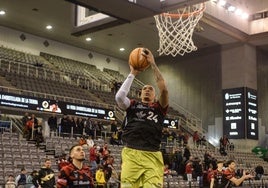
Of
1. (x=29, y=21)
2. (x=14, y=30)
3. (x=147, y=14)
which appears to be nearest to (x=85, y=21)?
(x=147, y=14)

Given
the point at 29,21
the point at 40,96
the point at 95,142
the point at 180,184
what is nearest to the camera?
the point at 180,184

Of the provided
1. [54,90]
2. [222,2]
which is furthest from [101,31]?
[222,2]

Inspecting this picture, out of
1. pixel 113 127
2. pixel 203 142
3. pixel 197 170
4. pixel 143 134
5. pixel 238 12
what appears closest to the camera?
pixel 143 134

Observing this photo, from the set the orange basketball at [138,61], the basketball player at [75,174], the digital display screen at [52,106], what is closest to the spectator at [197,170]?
the digital display screen at [52,106]

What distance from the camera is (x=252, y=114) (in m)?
28.7

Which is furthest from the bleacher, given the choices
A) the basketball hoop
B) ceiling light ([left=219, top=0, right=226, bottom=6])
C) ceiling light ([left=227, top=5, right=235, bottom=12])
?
ceiling light ([left=219, top=0, right=226, bottom=6])

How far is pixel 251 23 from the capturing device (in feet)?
94.7

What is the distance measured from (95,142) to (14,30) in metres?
11.1

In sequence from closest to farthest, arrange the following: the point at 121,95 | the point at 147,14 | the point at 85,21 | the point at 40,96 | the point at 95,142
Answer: the point at 121,95, the point at 147,14, the point at 85,21, the point at 95,142, the point at 40,96

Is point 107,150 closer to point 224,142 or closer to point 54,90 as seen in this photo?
point 54,90

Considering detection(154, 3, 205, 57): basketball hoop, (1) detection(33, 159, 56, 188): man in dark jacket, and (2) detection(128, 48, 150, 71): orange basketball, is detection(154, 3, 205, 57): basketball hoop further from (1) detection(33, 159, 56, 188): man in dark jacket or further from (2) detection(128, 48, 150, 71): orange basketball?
(2) detection(128, 48, 150, 71): orange basketball

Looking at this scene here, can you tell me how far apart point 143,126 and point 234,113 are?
81.7ft

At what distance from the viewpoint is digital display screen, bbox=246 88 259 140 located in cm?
2839

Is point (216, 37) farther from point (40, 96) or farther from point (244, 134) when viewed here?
point (40, 96)
